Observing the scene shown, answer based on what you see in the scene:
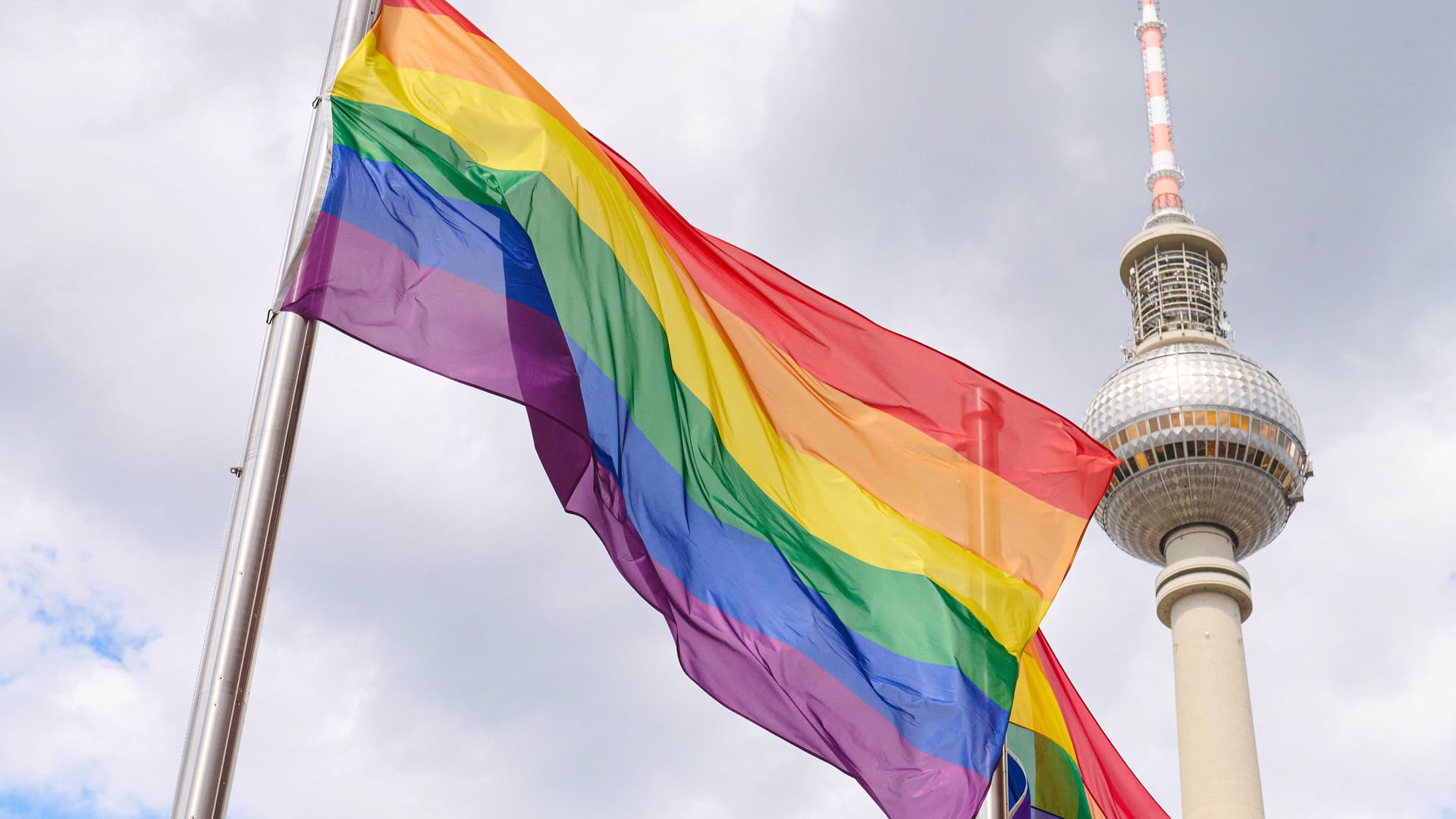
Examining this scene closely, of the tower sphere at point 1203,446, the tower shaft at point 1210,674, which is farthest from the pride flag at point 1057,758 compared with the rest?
the tower sphere at point 1203,446

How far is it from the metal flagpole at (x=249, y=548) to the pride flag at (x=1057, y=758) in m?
8.25

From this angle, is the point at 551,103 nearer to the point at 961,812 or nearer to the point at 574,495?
the point at 574,495

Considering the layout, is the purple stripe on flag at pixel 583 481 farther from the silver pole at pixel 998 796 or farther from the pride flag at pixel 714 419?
the silver pole at pixel 998 796

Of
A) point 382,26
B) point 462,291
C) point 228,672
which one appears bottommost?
point 228,672

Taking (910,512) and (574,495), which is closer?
(574,495)

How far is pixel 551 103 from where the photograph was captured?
12.6 meters

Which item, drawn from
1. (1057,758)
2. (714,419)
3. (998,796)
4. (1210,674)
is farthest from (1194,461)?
(714,419)

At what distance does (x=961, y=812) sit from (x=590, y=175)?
5.22 m

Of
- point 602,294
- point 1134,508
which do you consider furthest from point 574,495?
point 1134,508

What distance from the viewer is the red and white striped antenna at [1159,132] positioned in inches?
3794

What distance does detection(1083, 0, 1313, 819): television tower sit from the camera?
80.2 metres

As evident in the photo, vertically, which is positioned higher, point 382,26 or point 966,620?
point 382,26

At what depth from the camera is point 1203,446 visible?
85875mm

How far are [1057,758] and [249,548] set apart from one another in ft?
32.8
